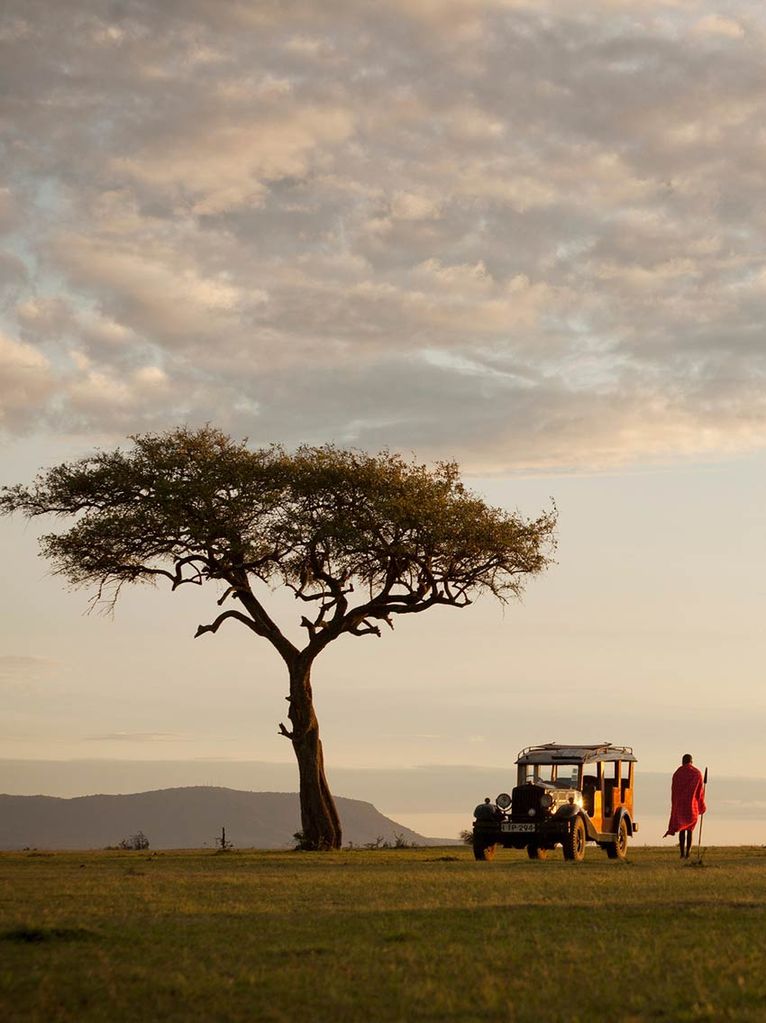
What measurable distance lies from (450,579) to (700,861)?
50.1ft

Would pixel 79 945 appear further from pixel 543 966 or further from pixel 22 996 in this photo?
pixel 543 966

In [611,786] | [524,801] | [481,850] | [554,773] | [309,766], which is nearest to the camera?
[524,801]

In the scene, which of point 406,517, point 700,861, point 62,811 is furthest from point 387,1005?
point 62,811

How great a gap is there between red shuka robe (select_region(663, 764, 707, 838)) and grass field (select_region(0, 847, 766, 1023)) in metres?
9.01

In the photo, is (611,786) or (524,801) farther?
(611,786)

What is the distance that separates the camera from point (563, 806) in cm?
3316

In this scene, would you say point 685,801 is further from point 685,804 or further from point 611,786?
point 611,786

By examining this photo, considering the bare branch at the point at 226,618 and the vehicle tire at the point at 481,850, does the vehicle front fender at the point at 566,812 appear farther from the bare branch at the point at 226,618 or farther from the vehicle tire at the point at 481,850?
the bare branch at the point at 226,618

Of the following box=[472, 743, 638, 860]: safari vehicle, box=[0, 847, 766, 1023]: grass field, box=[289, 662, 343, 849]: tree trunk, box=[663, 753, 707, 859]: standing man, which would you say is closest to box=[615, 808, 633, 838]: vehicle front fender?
box=[472, 743, 638, 860]: safari vehicle

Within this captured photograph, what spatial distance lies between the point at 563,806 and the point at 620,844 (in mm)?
3459

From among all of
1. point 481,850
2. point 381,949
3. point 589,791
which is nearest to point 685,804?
point 589,791

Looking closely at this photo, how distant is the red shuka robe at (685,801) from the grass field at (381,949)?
355 inches

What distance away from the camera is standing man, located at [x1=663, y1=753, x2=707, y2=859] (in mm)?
33625

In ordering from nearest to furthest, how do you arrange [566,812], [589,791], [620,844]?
[566,812] < [589,791] < [620,844]
